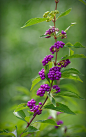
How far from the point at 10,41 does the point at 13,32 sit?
0.62 m

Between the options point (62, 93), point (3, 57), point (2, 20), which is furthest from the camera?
point (2, 20)

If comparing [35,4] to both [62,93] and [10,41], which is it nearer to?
[10,41]

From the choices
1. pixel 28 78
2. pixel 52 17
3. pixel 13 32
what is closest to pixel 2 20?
pixel 13 32

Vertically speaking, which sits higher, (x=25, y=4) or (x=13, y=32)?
(x=25, y=4)

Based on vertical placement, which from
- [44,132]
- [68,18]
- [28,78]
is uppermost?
[68,18]

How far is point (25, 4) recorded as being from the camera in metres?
9.05

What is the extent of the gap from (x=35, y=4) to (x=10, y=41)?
3.01 m

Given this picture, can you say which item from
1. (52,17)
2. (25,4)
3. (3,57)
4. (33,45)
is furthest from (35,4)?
(52,17)

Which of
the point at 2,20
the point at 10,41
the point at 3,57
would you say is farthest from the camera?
the point at 2,20

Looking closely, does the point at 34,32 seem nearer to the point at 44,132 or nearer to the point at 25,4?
the point at 25,4

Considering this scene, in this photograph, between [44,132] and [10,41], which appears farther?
[10,41]

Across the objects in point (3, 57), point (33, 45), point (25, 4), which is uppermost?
point (25, 4)

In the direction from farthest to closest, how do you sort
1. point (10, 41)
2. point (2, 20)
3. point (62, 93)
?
point (2, 20) < point (10, 41) < point (62, 93)

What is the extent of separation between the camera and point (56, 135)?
1809mm
